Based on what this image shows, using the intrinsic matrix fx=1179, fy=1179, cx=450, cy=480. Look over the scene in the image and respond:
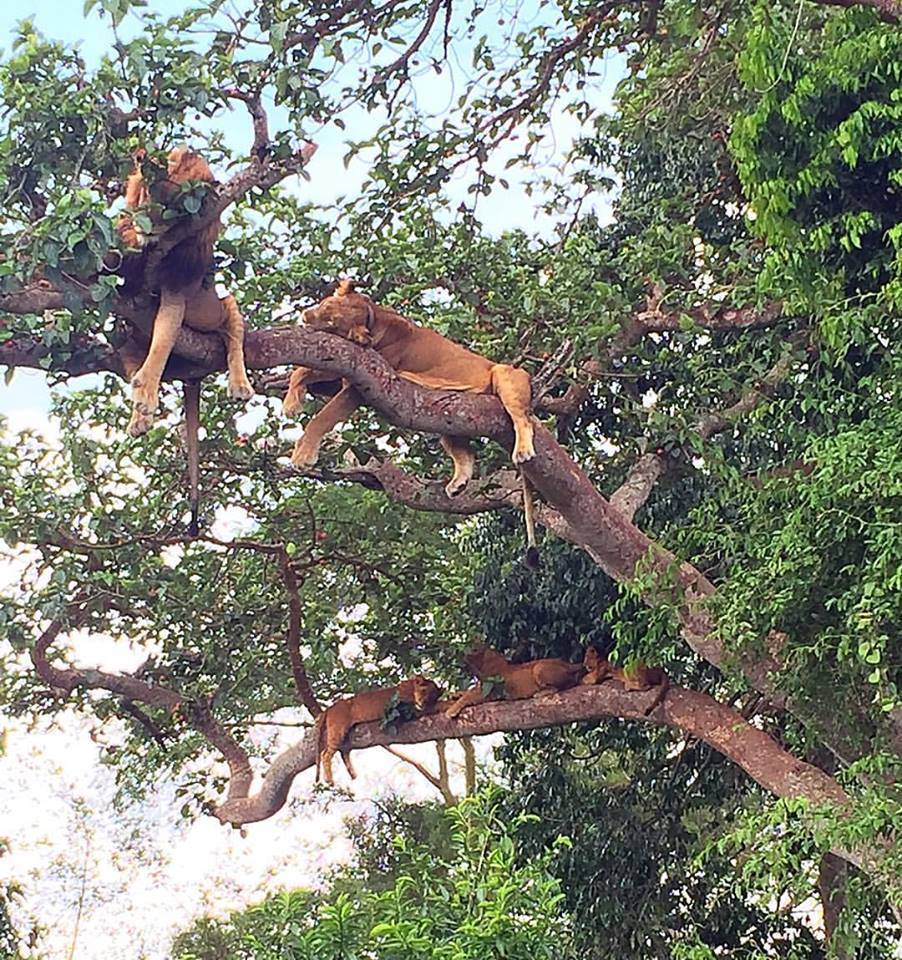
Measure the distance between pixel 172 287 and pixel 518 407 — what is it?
1619 mm

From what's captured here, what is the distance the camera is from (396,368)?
5.17 metres

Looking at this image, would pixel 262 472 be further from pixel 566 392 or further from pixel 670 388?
pixel 670 388

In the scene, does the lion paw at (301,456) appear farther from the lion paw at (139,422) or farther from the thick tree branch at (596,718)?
the thick tree branch at (596,718)

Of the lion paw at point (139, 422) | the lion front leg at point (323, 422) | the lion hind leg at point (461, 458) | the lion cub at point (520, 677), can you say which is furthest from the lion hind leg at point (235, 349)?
the lion cub at point (520, 677)

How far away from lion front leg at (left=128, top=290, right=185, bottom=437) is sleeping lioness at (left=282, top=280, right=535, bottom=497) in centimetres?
78

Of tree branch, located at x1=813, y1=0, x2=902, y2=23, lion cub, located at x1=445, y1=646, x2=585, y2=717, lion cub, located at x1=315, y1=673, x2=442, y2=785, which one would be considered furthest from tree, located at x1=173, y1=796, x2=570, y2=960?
tree branch, located at x1=813, y1=0, x2=902, y2=23

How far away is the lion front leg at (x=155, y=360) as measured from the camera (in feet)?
13.6

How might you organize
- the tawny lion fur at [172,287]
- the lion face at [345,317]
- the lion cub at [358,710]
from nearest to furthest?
the tawny lion fur at [172,287]
the lion face at [345,317]
the lion cub at [358,710]

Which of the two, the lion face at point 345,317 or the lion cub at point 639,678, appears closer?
the lion face at point 345,317

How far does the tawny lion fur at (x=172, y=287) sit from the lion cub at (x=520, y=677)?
315 cm

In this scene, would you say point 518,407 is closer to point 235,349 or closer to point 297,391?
point 297,391

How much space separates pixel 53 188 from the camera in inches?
160

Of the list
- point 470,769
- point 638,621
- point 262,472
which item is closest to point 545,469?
point 638,621

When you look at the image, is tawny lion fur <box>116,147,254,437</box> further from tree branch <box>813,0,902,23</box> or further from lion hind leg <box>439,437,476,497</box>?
tree branch <box>813,0,902,23</box>
